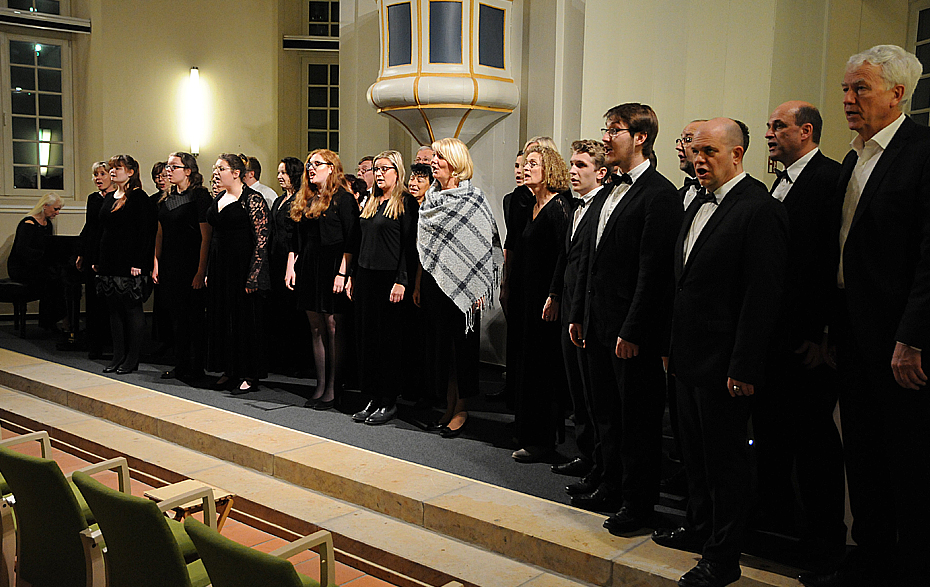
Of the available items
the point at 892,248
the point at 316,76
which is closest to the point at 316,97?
the point at 316,76

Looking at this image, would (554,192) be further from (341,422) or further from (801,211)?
(341,422)

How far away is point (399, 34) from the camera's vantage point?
5836mm

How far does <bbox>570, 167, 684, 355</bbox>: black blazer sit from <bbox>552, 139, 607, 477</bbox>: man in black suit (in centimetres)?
24

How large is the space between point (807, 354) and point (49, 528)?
2427 millimetres

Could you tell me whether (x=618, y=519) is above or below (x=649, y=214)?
below

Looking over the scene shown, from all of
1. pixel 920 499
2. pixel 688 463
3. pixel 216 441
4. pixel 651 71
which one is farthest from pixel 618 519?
pixel 651 71

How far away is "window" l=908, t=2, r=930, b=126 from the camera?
4590mm

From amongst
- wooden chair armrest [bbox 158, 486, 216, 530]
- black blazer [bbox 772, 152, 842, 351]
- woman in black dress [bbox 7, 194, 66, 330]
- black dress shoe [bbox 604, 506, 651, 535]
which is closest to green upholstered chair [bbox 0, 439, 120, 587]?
wooden chair armrest [bbox 158, 486, 216, 530]

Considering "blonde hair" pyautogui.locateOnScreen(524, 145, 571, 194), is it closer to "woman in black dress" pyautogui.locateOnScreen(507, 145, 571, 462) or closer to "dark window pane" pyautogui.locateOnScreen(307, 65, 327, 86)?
"woman in black dress" pyautogui.locateOnScreen(507, 145, 571, 462)

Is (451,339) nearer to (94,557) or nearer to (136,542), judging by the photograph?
(94,557)

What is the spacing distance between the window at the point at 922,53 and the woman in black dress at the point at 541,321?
233cm

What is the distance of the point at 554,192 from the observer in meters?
3.86

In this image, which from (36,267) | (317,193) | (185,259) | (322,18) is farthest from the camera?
(322,18)

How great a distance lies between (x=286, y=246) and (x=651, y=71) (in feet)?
9.50
